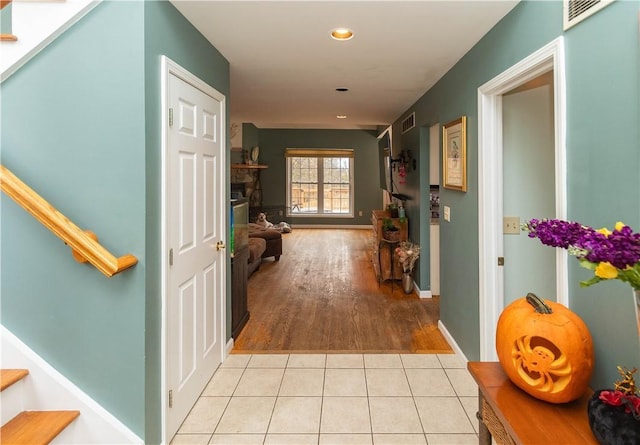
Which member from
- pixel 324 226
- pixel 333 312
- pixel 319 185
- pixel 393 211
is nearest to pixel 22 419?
pixel 333 312

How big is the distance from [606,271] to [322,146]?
33.4ft

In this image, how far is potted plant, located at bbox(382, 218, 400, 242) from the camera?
5098mm

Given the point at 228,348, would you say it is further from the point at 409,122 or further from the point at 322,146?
the point at 322,146

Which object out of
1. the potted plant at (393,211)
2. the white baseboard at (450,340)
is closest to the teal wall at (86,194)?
the white baseboard at (450,340)

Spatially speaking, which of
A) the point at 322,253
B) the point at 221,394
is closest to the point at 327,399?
the point at 221,394

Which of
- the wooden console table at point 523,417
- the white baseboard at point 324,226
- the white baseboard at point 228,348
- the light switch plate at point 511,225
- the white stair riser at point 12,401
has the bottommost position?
the white baseboard at point 228,348

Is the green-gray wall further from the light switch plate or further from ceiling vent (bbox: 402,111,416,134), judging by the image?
ceiling vent (bbox: 402,111,416,134)

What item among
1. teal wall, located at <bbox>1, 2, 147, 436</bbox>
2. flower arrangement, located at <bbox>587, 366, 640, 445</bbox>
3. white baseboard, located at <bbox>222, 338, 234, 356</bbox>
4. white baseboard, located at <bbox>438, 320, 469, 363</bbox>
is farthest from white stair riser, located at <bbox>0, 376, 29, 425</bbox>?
white baseboard, located at <bbox>438, 320, 469, 363</bbox>

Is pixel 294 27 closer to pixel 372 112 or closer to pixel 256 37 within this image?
pixel 256 37

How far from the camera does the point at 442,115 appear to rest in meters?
3.39

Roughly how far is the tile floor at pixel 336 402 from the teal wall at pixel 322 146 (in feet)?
26.5

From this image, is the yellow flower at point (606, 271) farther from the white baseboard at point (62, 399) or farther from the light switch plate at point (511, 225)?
the white baseboard at point (62, 399)

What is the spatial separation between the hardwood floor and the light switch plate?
1160mm

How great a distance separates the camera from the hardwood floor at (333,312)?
330cm
